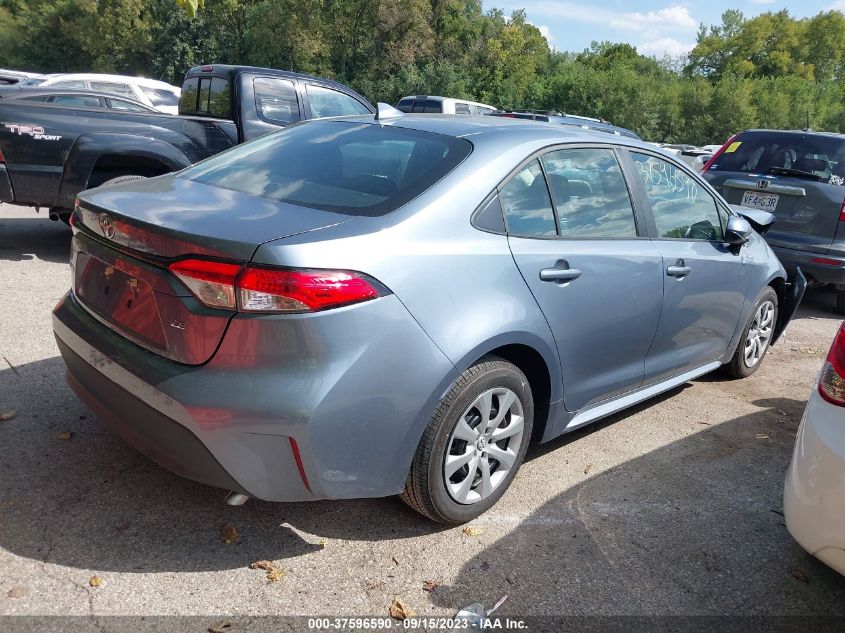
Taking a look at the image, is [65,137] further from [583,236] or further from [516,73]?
[516,73]

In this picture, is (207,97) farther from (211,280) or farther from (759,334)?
(211,280)

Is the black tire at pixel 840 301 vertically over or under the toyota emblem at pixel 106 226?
under

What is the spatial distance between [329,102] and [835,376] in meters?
6.62

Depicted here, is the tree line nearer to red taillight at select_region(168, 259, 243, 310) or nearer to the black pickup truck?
the black pickup truck

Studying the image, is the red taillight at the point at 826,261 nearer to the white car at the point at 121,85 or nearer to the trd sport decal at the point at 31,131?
the trd sport decal at the point at 31,131

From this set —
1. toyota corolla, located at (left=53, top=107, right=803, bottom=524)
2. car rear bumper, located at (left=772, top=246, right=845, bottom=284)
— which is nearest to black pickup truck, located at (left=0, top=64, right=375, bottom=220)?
toyota corolla, located at (left=53, top=107, right=803, bottom=524)

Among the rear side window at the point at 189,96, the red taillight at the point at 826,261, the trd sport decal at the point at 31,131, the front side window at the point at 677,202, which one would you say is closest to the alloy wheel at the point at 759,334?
→ the front side window at the point at 677,202

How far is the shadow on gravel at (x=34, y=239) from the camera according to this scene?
6879 millimetres

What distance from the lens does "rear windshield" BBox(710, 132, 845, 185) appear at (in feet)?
22.5

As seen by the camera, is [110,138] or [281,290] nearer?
[281,290]

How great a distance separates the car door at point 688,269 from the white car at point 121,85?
36.3ft

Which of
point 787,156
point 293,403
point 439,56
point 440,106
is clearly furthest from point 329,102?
point 439,56

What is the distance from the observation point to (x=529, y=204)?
3137mm

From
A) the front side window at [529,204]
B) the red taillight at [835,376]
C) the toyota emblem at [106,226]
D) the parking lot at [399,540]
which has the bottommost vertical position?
the parking lot at [399,540]
